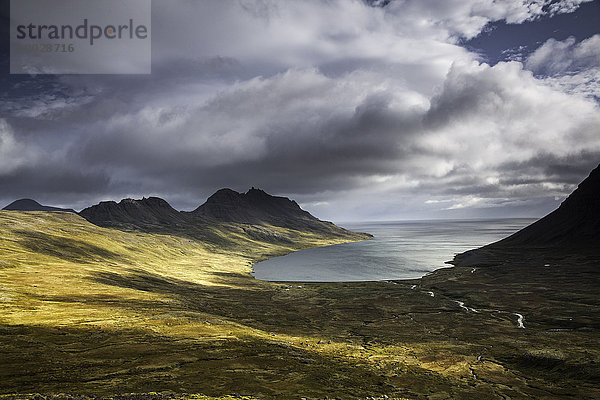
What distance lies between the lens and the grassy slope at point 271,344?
41.9 metres

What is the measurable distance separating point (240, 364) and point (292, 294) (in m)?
101

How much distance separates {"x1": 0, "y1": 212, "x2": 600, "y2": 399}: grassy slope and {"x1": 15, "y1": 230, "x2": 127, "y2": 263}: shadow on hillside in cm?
3505

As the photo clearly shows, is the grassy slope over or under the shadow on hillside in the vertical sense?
under

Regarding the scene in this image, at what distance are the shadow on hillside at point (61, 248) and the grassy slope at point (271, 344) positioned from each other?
35.1 meters

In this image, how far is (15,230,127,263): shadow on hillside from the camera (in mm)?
172025

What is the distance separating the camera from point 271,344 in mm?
63438

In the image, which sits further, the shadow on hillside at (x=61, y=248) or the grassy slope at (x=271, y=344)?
the shadow on hillside at (x=61, y=248)

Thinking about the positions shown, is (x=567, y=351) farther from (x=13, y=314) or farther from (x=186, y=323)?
(x=13, y=314)

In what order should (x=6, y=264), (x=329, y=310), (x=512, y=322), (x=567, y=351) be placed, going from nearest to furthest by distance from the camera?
(x=567, y=351)
(x=512, y=322)
(x=329, y=310)
(x=6, y=264)

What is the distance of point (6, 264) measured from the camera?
129m

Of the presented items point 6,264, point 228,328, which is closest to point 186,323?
point 228,328

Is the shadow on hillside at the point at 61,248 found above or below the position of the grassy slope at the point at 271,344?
above

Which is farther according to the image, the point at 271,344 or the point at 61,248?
the point at 61,248

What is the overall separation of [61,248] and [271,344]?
179795mm
